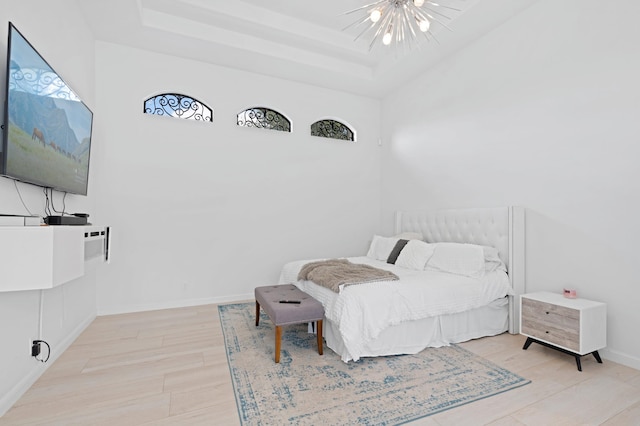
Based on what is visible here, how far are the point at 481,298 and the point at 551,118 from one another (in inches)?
73.8

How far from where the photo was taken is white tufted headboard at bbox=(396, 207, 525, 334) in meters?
3.24

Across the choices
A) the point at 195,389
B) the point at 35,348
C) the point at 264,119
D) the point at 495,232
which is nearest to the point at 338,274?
the point at 195,389

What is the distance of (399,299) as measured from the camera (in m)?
2.71

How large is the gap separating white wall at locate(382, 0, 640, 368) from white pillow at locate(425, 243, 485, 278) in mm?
559

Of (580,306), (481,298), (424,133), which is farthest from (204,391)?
(424,133)

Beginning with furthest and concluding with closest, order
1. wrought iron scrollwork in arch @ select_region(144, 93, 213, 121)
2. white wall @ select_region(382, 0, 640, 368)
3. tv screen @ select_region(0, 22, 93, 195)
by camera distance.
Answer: wrought iron scrollwork in arch @ select_region(144, 93, 213, 121) → white wall @ select_region(382, 0, 640, 368) → tv screen @ select_region(0, 22, 93, 195)

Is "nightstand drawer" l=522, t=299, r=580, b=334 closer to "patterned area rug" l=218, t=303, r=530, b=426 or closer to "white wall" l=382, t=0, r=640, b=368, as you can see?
"white wall" l=382, t=0, r=640, b=368

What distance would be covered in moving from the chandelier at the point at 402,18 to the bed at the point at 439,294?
2.06 m

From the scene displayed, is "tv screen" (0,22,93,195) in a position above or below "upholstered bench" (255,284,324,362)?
above

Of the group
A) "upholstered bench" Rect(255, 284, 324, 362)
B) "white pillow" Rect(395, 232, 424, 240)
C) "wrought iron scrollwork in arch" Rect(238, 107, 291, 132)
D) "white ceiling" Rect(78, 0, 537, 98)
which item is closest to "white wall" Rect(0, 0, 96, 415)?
"white ceiling" Rect(78, 0, 537, 98)

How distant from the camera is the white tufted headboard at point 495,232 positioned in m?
3.24

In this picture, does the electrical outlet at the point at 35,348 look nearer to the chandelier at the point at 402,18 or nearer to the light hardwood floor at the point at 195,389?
the light hardwood floor at the point at 195,389

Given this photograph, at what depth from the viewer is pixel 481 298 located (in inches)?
Answer: 120

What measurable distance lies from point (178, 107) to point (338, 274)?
313cm
